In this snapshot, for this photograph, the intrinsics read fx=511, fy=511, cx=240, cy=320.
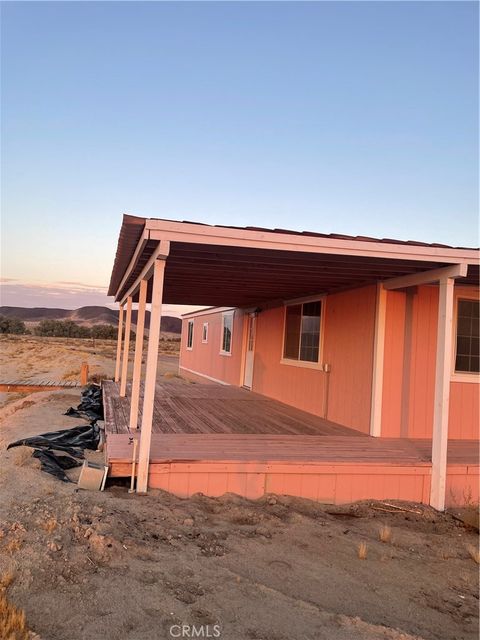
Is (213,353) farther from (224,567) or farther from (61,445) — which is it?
(224,567)

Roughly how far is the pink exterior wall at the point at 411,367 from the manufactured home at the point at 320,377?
16 millimetres

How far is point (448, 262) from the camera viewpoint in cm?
539

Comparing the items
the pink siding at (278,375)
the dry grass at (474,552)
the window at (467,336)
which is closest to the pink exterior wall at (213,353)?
the pink siding at (278,375)

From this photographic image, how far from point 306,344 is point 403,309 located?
2.66 m

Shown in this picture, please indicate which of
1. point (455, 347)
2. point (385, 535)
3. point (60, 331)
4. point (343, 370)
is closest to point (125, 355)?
point (343, 370)

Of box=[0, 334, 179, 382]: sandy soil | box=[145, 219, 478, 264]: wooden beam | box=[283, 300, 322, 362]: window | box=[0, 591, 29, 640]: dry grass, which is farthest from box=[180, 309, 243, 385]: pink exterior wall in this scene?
box=[0, 591, 29, 640]: dry grass

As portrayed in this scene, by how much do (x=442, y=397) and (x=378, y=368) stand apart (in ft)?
5.16

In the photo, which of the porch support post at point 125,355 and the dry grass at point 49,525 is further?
the porch support post at point 125,355

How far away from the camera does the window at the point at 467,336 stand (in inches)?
292

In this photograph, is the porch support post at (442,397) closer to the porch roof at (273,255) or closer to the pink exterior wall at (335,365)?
the porch roof at (273,255)

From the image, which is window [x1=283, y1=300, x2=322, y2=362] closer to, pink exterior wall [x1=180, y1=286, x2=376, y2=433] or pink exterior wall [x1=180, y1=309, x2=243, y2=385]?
pink exterior wall [x1=180, y1=286, x2=376, y2=433]

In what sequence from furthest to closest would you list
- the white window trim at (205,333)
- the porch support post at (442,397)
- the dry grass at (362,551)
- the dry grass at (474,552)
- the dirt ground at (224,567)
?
the white window trim at (205,333)
the porch support post at (442,397)
the dry grass at (474,552)
the dry grass at (362,551)
the dirt ground at (224,567)

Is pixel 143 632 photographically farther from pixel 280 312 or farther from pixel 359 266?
pixel 280 312

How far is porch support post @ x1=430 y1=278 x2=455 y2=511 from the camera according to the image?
543cm
